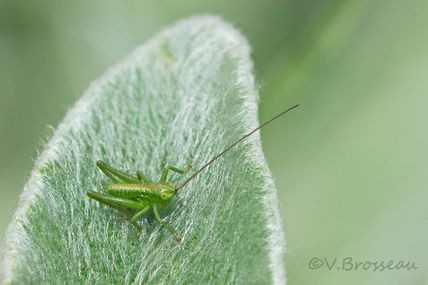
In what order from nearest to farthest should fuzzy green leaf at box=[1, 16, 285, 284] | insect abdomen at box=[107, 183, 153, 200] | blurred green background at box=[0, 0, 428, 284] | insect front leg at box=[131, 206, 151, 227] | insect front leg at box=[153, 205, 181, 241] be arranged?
fuzzy green leaf at box=[1, 16, 285, 284] → insect front leg at box=[153, 205, 181, 241] → insect front leg at box=[131, 206, 151, 227] → insect abdomen at box=[107, 183, 153, 200] → blurred green background at box=[0, 0, 428, 284]

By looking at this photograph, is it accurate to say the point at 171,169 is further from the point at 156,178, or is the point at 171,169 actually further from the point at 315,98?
the point at 315,98

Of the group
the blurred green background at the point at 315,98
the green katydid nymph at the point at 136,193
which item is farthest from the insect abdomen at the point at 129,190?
the blurred green background at the point at 315,98

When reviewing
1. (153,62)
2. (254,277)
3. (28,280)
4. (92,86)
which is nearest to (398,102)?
(153,62)

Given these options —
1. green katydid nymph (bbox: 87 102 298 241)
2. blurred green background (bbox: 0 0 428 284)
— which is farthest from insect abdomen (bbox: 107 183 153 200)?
blurred green background (bbox: 0 0 428 284)

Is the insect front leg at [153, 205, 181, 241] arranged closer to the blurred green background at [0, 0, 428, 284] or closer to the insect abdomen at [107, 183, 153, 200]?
the insect abdomen at [107, 183, 153, 200]

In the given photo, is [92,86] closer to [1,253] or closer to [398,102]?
[1,253]

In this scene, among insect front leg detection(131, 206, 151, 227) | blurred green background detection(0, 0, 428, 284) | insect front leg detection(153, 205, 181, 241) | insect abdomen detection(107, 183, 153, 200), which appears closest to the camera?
insect front leg detection(153, 205, 181, 241)

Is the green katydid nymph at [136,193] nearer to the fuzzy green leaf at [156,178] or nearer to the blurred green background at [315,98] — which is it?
the fuzzy green leaf at [156,178]
